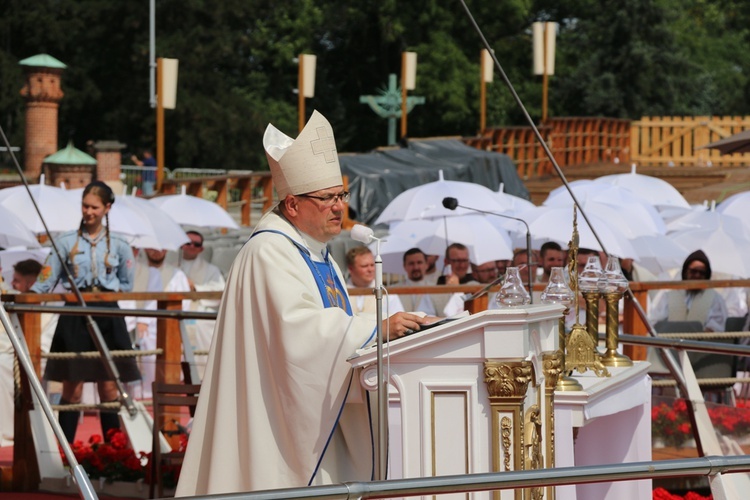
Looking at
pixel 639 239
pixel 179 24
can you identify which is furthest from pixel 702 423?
pixel 179 24

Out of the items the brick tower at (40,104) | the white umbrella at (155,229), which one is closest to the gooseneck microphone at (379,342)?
the white umbrella at (155,229)

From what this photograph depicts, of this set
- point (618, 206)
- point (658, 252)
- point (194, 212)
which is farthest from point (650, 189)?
point (194, 212)

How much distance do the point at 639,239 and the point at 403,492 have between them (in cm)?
1088

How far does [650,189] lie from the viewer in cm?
1759

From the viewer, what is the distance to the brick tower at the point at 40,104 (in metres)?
34.5

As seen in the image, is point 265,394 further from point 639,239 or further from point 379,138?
point 379,138

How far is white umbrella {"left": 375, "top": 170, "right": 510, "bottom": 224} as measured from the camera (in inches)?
573

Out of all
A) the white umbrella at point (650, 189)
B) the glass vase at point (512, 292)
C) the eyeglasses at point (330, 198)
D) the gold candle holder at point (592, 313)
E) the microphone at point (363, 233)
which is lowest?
the gold candle holder at point (592, 313)

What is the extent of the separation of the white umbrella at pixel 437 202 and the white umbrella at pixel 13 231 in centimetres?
359

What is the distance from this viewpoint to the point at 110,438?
8.52 m

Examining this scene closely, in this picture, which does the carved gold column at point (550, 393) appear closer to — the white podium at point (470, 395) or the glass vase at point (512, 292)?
the white podium at point (470, 395)

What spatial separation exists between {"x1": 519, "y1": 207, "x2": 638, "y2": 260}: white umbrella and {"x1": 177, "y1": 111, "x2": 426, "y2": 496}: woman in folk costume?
22.8ft

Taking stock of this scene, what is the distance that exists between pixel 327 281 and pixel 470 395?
0.82 metres

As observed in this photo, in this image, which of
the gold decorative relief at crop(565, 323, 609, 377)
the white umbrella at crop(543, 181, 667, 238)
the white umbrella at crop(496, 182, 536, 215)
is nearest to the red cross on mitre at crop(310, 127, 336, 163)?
the gold decorative relief at crop(565, 323, 609, 377)
